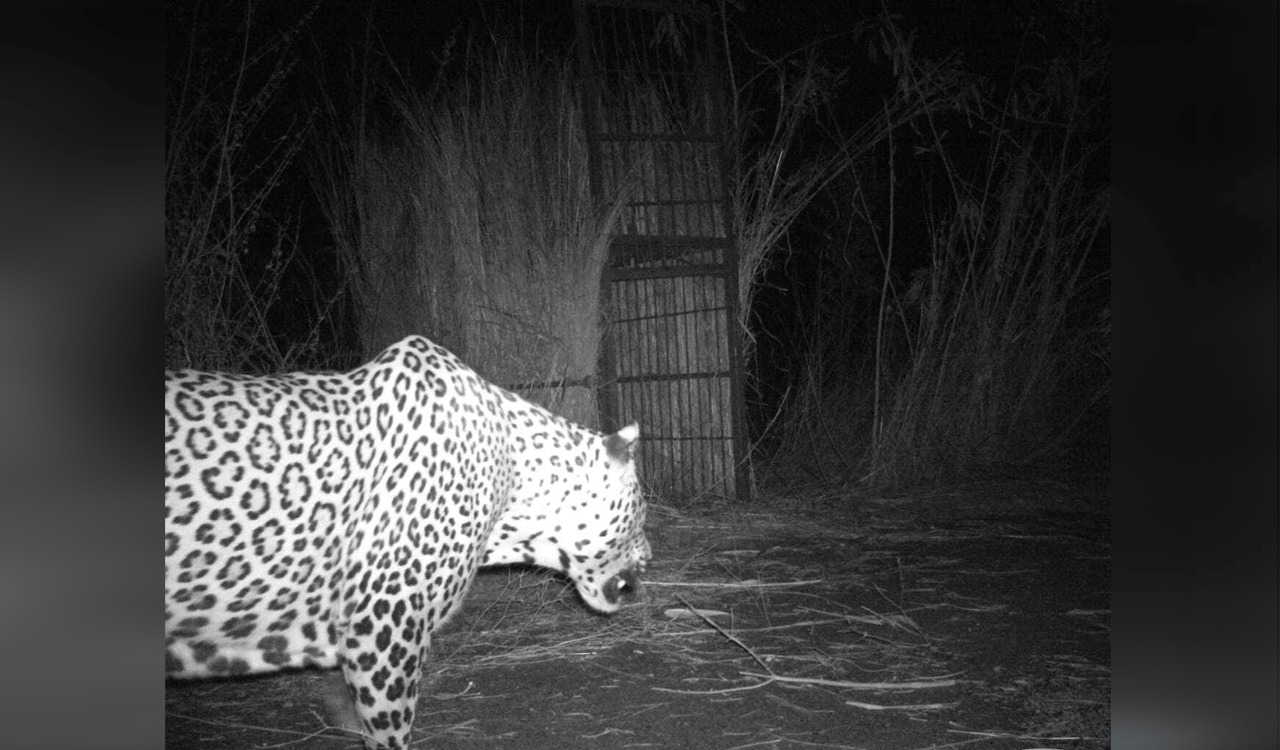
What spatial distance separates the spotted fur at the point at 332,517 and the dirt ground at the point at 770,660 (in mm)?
350

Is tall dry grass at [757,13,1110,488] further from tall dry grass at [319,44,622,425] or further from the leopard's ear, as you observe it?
the leopard's ear

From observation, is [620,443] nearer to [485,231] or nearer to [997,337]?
[485,231]

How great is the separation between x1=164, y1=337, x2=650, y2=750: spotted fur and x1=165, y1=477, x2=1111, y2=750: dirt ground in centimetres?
35

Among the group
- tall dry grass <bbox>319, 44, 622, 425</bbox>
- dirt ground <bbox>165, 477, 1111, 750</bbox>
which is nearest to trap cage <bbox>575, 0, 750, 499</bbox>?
tall dry grass <bbox>319, 44, 622, 425</bbox>

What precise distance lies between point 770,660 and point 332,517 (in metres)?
1.55

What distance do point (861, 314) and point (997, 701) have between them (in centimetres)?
774

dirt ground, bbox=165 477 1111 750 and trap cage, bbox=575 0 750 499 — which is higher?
trap cage, bbox=575 0 750 499

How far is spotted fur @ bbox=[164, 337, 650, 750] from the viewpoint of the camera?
2381 mm

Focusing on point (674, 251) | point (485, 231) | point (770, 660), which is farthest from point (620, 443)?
point (674, 251)

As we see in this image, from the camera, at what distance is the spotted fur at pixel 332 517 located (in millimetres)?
2381
